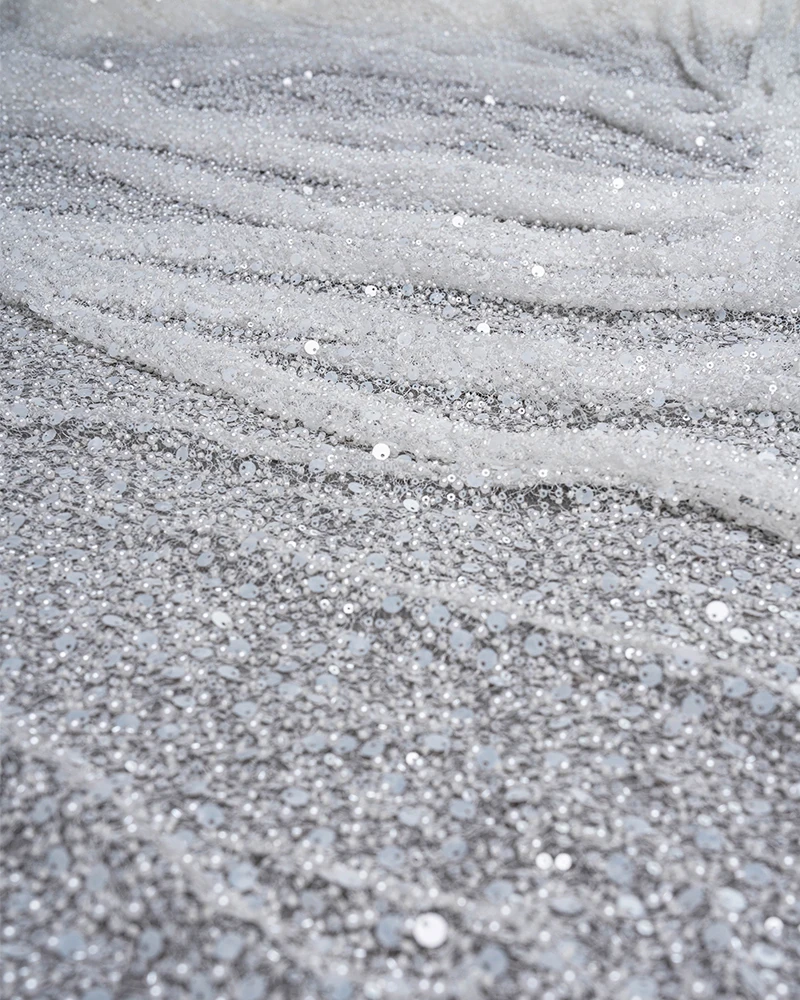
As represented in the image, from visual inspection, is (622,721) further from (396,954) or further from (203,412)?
(203,412)

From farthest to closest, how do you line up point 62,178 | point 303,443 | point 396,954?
point 62,178 < point 303,443 < point 396,954

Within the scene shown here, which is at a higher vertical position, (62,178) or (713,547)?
(62,178)

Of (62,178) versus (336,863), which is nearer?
(336,863)

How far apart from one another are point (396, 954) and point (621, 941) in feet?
0.38

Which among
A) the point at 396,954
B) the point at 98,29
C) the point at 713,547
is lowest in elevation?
the point at 396,954

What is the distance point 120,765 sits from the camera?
20.9 inches

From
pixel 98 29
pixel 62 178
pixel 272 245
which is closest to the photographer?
pixel 272 245

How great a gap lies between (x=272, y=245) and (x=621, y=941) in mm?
A: 671

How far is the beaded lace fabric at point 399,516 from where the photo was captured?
1.56ft

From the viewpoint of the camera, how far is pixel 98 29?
113 cm

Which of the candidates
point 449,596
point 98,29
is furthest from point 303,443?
point 98,29

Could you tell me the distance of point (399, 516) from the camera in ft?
2.28

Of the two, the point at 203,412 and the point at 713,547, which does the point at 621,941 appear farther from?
the point at 203,412

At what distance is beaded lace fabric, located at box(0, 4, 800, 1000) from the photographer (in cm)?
47
